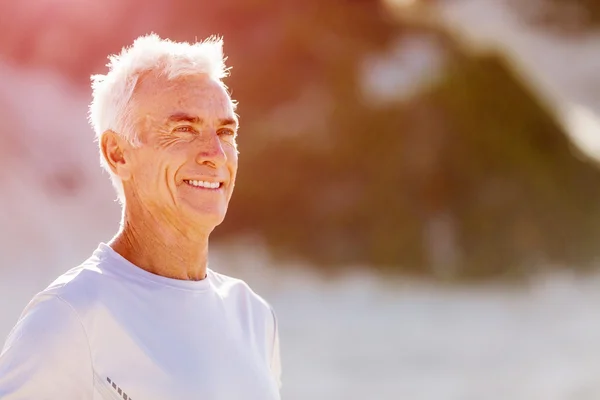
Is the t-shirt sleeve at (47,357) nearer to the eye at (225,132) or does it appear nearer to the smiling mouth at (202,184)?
the smiling mouth at (202,184)

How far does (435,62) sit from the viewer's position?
920 centimetres

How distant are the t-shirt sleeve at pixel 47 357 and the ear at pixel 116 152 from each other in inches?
12.0

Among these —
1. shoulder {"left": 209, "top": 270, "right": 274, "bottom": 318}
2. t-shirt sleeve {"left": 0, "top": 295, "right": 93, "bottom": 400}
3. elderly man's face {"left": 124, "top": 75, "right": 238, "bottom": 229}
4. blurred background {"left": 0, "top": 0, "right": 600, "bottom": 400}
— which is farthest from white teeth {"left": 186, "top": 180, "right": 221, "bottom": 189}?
blurred background {"left": 0, "top": 0, "right": 600, "bottom": 400}

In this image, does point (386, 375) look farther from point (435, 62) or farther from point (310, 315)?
point (435, 62)

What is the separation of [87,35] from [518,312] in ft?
15.2

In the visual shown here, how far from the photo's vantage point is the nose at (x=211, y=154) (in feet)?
4.88

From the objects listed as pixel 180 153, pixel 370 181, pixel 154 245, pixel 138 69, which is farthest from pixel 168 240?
pixel 370 181

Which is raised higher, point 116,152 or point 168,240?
point 116,152

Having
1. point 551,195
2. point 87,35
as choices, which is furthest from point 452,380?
point 87,35

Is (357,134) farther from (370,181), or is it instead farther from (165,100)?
(165,100)

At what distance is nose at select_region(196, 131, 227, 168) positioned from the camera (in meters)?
1.49

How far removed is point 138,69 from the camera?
1.49 m

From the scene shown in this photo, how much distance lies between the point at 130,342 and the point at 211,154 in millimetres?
343

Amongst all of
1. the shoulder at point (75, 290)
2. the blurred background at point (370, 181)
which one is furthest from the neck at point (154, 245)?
the blurred background at point (370, 181)
